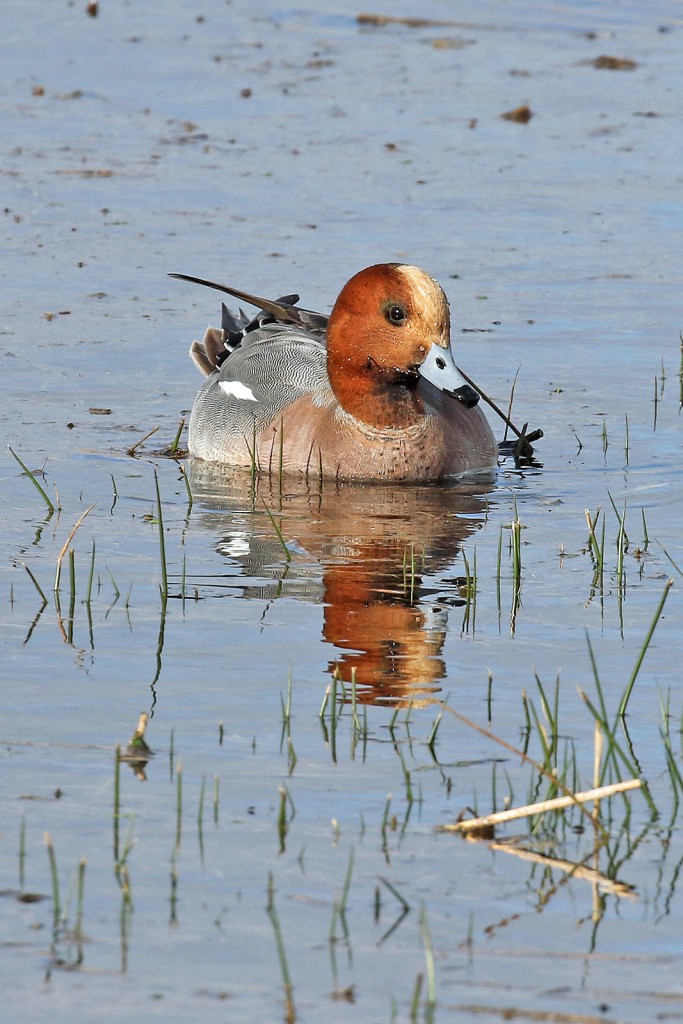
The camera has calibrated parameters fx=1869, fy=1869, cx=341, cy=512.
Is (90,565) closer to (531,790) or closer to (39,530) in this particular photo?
(39,530)

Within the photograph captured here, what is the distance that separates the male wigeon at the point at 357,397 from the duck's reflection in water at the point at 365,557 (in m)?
0.12

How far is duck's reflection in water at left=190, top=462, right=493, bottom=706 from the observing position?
18.7 feet

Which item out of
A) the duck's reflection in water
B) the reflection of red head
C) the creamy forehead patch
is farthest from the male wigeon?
the reflection of red head

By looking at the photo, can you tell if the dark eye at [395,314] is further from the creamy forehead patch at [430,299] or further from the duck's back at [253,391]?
the duck's back at [253,391]

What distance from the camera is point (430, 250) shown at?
475 inches

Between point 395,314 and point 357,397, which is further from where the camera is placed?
point 357,397

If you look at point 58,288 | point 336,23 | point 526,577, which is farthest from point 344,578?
point 336,23

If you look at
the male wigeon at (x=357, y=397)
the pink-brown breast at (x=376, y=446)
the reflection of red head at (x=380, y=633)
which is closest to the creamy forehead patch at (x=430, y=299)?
the male wigeon at (x=357, y=397)

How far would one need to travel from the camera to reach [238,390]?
900cm

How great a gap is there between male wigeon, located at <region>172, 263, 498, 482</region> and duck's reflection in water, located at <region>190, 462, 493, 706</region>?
118 millimetres

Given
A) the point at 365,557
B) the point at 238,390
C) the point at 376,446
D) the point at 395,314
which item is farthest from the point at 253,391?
the point at 365,557

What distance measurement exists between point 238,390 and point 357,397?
770 millimetres

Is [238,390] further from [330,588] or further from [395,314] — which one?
[330,588]

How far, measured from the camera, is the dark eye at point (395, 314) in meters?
8.12
